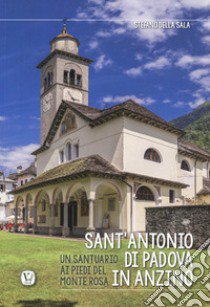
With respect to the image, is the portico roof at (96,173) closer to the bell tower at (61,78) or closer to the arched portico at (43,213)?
the arched portico at (43,213)

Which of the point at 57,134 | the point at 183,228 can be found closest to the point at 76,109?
the point at 57,134

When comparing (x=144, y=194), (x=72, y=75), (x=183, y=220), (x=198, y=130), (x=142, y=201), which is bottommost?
(x=183, y=220)

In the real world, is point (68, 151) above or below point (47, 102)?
below

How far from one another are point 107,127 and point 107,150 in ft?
5.23

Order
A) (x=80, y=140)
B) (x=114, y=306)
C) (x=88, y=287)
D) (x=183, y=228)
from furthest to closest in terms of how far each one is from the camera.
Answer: (x=80, y=140), (x=183, y=228), (x=88, y=287), (x=114, y=306)

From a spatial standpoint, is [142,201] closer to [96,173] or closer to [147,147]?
[147,147]

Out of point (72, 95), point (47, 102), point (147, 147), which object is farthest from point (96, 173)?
point (47, 102)

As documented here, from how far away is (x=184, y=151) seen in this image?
32.7 meters

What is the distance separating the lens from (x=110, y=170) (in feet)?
77.4

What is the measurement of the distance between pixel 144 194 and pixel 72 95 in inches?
867

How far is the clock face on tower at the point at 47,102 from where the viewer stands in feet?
145

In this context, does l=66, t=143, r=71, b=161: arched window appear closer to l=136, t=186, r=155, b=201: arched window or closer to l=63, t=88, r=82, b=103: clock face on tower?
l=136, t=186, r=155, b=201: arched window

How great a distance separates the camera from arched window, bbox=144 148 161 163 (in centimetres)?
2639

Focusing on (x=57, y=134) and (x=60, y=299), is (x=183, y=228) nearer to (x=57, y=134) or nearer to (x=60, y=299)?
(x=60, y=299)
